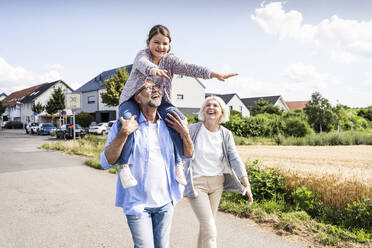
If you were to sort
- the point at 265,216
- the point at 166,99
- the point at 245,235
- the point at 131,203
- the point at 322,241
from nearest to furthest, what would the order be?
the point at 131,203, the point at 166,99, the point at 322,241, the point at 245,235, the point at 265,216

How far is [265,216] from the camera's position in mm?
5059

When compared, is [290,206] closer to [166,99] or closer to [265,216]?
[265,216]

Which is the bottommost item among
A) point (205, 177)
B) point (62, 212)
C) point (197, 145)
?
point (62, 212)

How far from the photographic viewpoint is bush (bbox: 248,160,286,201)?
564 cm

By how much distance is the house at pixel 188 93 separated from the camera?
44.6 metres

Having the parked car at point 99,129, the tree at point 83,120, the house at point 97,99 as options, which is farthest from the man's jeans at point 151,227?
the house at point 97,99

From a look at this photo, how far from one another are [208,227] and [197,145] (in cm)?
93

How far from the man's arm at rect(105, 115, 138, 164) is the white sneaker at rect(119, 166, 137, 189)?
107 millimetres

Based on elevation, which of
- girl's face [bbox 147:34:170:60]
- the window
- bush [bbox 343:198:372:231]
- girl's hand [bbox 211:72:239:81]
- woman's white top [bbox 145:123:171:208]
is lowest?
bush [bbox 343:198:372:231]

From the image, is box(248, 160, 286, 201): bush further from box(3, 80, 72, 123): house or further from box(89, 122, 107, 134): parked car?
box(3, 80, 72, 123): house

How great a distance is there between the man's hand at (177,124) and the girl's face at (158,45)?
1.71 feet

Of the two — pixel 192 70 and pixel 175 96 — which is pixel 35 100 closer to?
pixel 175 96

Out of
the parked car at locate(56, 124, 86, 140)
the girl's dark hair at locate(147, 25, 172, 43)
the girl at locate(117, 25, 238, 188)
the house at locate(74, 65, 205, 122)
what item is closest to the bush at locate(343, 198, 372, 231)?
the girl at locate(117, 25, 238, 188)

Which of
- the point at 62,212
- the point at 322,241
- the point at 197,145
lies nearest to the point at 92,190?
the point at 62,212
